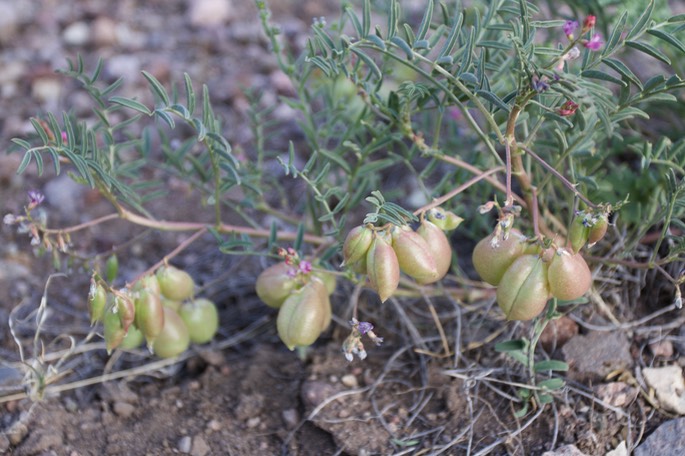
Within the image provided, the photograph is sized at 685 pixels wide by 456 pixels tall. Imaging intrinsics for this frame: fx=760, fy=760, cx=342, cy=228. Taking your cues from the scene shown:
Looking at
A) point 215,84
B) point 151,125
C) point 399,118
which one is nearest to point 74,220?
point 151,125

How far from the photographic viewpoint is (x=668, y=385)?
2021 mm

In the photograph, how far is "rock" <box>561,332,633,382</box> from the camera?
2.08m

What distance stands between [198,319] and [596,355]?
114cm

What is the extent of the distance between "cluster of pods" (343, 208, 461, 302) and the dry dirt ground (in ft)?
1.72

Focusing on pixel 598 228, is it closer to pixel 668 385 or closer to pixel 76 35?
pixel 668 385

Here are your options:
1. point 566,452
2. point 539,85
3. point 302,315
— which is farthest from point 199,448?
point 539,85

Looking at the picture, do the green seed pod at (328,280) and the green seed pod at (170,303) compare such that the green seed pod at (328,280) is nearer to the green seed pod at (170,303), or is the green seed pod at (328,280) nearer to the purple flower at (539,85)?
the green seed pod at (170,303)

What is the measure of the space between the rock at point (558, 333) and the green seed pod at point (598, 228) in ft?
1.62

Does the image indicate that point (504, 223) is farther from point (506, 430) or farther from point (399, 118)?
point (506, 430)

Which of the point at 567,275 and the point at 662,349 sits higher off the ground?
the point at 567,275

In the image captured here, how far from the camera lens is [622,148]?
94.7 inches

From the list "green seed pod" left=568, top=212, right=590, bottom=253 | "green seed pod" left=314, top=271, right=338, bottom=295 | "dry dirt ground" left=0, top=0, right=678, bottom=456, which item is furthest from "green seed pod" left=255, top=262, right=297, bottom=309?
"green seed pod" left=568, top=212, right=590, bottom=253

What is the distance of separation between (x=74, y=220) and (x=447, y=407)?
5.70ft

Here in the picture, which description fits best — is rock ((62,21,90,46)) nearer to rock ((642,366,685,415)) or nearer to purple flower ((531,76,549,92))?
purple flower ((531,76,549,92))
